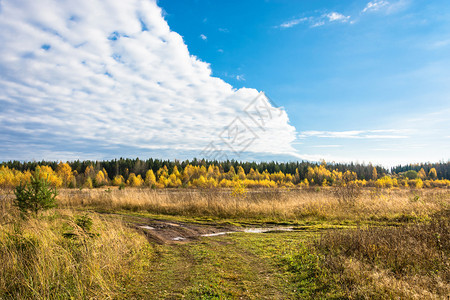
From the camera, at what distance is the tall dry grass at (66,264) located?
4.15 metres

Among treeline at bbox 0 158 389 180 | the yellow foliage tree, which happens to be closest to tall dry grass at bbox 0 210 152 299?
the yellow foliage tree

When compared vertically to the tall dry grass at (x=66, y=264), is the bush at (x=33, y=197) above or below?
above

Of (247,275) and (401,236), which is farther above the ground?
(401,236)

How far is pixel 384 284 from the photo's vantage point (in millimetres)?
3869

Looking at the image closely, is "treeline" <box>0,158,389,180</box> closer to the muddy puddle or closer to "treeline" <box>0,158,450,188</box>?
"treeline" <box>0,158,450,188</box>

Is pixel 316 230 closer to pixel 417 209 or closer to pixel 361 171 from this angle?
pixel 417 209

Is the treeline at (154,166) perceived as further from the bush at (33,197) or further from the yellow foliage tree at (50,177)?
the bush at (33,197)

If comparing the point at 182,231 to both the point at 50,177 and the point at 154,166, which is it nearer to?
the point at 50,177

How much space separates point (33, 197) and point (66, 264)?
238 inches

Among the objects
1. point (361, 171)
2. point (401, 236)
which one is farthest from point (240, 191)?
point (361, 171)

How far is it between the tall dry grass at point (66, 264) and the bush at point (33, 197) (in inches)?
106

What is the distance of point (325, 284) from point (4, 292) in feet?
18.9

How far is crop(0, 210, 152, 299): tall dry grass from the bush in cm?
269

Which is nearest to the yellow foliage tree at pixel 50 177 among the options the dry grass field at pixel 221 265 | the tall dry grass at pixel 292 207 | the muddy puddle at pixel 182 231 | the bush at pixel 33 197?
the bush at pixel 33 197
